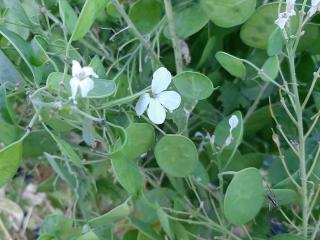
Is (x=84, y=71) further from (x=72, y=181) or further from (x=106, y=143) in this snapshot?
(x=72, y=181)

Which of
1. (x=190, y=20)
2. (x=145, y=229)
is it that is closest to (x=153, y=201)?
(x=145, y=229)

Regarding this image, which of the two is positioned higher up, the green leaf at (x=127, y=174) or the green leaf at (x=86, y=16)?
the green leaf at (x=86, y=16)

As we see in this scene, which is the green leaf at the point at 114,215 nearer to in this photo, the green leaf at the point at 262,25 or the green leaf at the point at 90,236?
the green leaf at the point at 90,236

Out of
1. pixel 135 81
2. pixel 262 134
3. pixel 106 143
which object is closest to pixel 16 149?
pixel 106 143

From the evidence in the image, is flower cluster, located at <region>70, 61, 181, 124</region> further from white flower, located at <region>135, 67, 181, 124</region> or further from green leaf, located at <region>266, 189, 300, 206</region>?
green leaf, located at <region>266, 189, 300, 206</region>

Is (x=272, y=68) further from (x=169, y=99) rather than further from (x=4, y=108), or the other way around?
(x=4, y=108)

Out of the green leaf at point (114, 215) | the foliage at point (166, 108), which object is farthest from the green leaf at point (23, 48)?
the green leaf at point (114, 215)

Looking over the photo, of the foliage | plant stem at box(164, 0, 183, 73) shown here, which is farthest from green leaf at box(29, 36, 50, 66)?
plant stem at box(164, 0, 183, 73)
